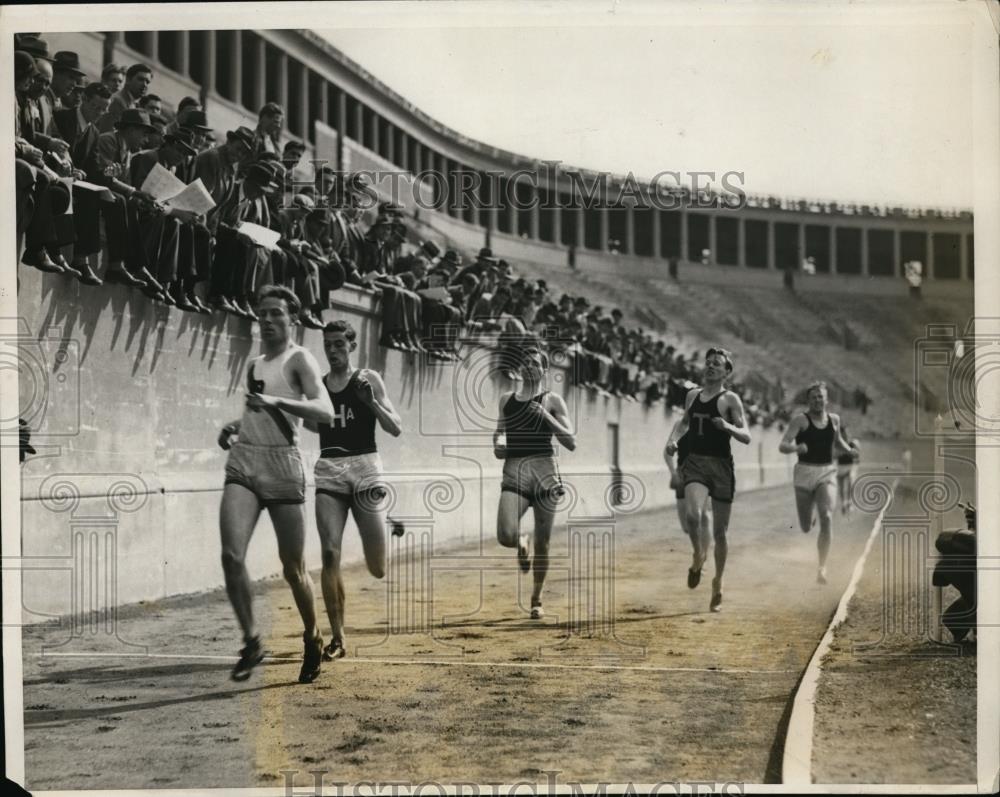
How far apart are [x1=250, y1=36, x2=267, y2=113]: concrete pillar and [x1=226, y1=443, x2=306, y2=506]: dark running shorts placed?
20.1 feet

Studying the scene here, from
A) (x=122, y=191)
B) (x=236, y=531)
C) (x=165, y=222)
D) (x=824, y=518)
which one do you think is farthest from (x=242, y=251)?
(x=824, y=518)

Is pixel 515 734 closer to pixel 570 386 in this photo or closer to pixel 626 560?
pixel 626 560

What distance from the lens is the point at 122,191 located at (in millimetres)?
9500

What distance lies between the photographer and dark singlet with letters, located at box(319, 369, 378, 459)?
851 centimetres

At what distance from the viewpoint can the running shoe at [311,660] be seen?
26.3 ft

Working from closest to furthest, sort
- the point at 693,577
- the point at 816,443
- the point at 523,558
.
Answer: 1. the point at 523,558
2. the point at 693,577
3. the point at 816,443

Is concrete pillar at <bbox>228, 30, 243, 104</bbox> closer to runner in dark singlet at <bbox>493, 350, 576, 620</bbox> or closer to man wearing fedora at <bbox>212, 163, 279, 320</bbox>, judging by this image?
man wearing fedora at <bbox>212, 163, 279, 320</bbox>

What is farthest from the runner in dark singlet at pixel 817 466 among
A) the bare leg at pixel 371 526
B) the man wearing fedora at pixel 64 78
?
the man wearing fedora at pixel 64 78

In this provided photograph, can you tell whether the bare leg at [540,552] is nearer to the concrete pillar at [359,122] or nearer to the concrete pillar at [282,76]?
the concrete pillar at [359,122]

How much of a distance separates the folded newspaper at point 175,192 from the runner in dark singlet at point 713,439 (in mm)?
4380

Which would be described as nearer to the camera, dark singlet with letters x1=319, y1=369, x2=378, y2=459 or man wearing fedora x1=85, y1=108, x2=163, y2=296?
dark singlet with letters x1=319, y1=369, x2=378, y2=459

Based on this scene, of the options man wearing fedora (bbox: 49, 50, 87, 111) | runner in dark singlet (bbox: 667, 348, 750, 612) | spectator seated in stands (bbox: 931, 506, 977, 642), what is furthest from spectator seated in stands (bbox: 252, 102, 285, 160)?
spectator seated in stands (bbox: 931, 506, 977, 642)

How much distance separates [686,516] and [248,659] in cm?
412

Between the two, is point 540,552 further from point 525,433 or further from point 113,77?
point 113,77
